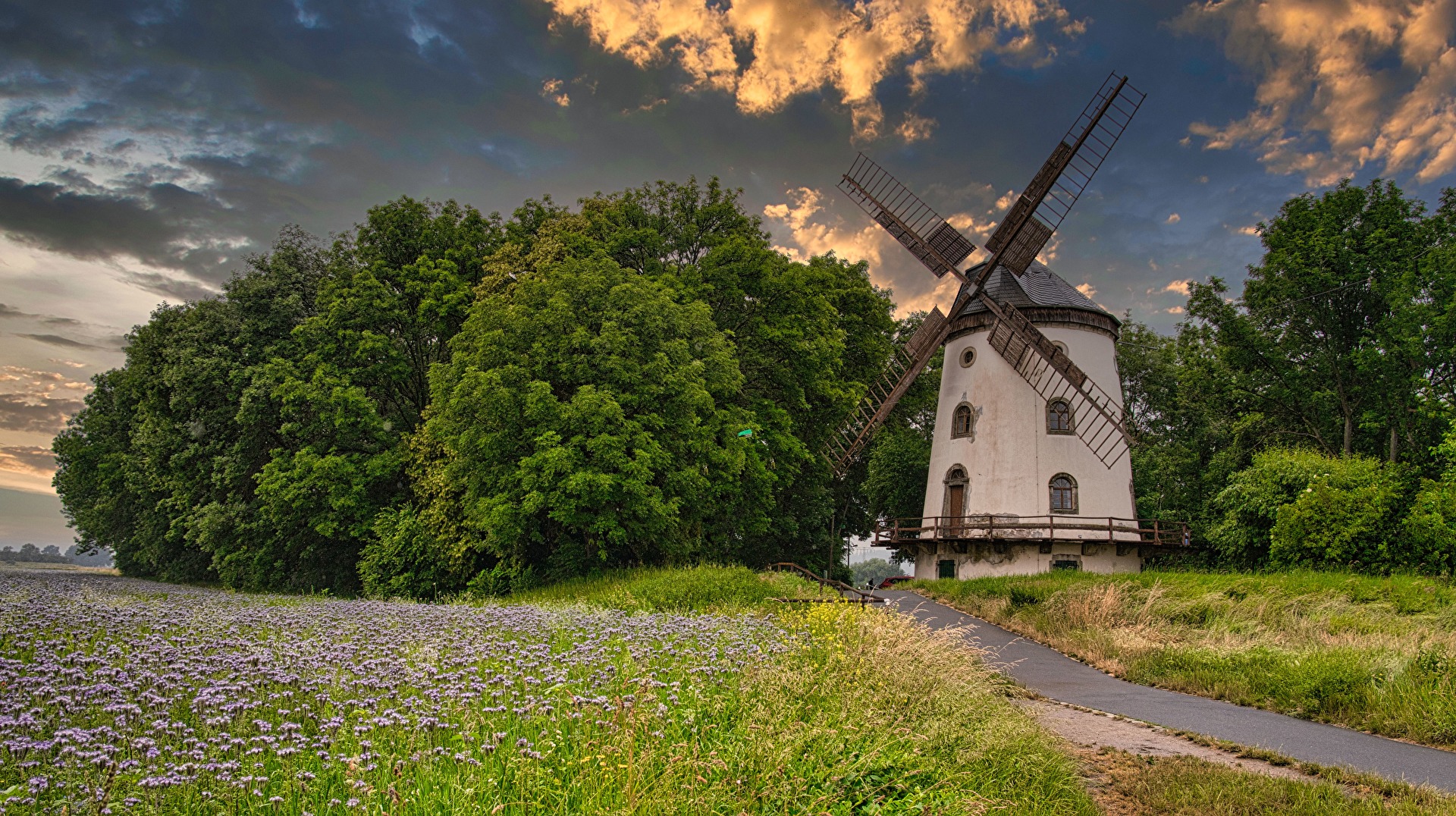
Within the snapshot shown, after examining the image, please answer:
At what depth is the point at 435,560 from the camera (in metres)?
26.0

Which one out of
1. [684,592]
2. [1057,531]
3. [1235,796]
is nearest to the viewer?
[1235,796]

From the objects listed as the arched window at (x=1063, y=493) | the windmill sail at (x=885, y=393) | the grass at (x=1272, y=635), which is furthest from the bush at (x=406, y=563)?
the arched window at (x=1063, y=493)

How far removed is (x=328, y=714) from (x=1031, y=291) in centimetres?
3104

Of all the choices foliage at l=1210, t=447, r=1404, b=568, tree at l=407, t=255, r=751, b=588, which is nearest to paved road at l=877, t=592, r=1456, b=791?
tree at l=407, t=255, r=751, b=588

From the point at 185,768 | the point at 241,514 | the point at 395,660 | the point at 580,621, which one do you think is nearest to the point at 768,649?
the point at 580,621

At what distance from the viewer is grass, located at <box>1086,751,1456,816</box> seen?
6492 mm

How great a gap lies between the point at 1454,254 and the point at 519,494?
29.4 m

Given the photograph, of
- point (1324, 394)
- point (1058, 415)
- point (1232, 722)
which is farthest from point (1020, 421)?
point (1232, 722)

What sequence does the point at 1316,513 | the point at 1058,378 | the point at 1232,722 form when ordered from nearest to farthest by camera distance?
the point at 1232,722, the point at 1316,513, the point at 1058,378

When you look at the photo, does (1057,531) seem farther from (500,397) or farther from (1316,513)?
(500,397)

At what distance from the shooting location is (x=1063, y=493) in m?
29.4

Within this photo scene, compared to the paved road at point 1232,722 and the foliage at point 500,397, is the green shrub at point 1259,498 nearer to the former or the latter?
the foliage at point 500,397

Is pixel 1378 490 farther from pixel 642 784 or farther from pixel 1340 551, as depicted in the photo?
pixel 642 784

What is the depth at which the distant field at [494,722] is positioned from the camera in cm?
419
